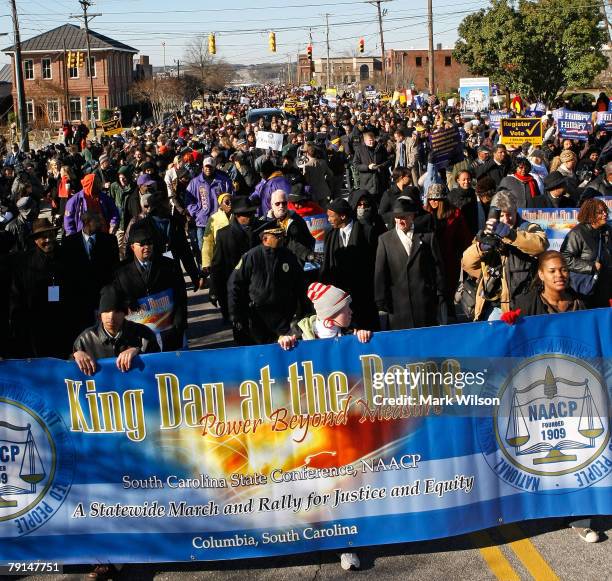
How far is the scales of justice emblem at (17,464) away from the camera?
5.86m

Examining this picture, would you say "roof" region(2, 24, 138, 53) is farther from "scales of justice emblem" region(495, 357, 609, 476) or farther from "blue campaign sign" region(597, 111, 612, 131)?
"scales of justice emblem" region(495, 357, 609, 476)

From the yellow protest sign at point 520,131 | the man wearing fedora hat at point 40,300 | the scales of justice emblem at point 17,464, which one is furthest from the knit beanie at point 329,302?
the yellow protest sign at point 520,131

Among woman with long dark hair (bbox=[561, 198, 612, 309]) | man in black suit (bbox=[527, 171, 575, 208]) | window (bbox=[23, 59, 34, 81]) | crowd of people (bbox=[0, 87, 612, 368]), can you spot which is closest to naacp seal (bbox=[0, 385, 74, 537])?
crowd of people (bbox=[0, 87, 612, 368])

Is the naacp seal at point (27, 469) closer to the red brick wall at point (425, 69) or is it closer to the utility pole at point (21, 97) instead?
the utility pole at point (21, 97)

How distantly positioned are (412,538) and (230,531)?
1058 mm

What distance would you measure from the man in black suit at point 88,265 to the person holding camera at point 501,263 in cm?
302

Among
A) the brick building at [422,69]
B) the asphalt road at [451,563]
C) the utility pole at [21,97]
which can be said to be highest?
the brick building at [422,69]

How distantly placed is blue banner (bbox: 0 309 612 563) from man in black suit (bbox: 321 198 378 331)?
11.7 feet

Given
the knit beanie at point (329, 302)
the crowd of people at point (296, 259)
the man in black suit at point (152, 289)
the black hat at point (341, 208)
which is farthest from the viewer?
the black hat at point (341, 208)

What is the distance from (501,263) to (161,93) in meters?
88.1

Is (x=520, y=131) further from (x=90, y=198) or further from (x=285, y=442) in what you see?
(x=285, y=442)

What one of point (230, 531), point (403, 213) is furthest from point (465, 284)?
point (230, 531)

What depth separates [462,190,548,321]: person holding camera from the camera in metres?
7.80

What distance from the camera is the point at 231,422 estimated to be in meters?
5.91
